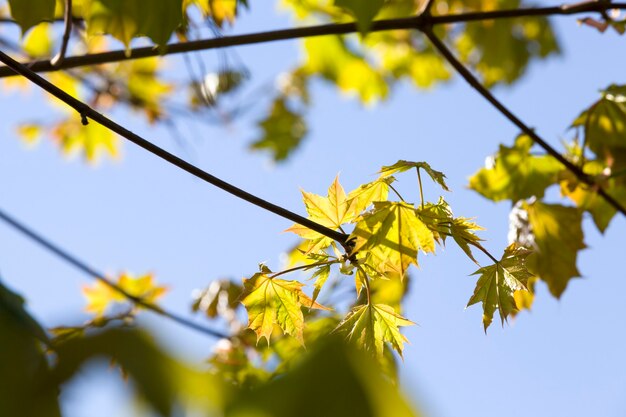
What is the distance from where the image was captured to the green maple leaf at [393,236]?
35.7 inches

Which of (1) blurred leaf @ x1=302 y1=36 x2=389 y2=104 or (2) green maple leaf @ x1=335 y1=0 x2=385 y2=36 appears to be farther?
(1) blurred leaf @ x1=302 y1=36 x2=389 y2=104

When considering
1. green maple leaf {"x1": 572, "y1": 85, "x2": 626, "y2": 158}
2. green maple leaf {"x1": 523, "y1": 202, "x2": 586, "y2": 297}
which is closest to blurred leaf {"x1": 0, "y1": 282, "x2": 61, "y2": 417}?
green maple leaf {"x1": 523, "y1": 202, "x2": 586, "y2": 297}

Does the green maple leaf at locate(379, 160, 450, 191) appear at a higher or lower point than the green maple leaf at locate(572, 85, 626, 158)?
lower

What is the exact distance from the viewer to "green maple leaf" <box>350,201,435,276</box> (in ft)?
2.97

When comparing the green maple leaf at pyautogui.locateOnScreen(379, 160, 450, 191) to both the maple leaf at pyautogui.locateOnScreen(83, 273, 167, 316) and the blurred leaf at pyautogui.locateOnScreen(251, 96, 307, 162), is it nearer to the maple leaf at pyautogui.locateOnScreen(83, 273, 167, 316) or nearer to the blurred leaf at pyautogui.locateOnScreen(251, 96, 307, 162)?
the maple leaf at pyautogui.locateOnScreen(83, 273, 167, 316)

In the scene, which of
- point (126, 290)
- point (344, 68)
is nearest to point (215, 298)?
point (126, 290)

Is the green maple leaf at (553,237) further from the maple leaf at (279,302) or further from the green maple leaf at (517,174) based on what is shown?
the maple leaf at (279,302)

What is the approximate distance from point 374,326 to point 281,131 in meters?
3.61

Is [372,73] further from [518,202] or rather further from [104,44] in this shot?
[518,202]

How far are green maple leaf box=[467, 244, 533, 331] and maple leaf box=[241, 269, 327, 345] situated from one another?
22cm

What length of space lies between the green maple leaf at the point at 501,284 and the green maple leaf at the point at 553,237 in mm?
652

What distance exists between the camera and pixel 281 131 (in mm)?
4535

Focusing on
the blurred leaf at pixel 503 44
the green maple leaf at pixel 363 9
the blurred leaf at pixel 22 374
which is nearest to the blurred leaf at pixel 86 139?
the blurred leaf at pixel 503 44

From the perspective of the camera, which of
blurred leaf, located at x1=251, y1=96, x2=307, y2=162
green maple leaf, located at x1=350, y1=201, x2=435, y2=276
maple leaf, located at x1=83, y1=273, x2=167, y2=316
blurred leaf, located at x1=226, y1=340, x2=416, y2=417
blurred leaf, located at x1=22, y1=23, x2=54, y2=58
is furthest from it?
blurred leaf, located at x1=251, y1=96, x2=307, y2=162
